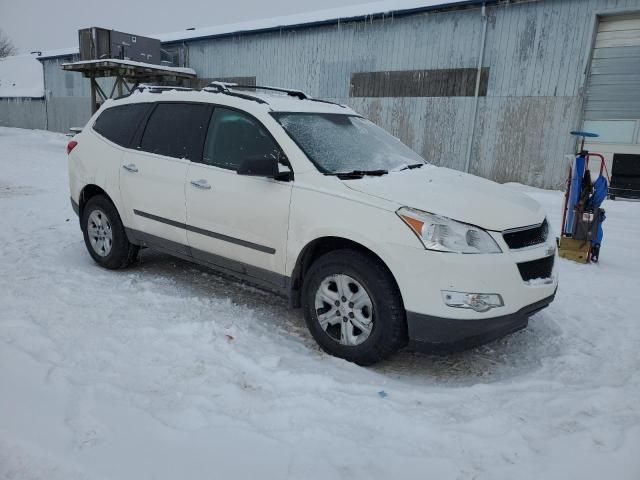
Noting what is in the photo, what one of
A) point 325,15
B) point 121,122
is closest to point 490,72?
point 325,15

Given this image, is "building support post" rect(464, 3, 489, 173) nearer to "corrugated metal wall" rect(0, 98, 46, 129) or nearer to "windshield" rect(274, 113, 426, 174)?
"windshield" rect(274, 113, 426, 174)

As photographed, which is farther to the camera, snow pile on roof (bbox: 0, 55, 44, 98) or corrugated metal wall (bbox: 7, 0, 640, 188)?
snow pile on roof (bbox: 0, 55, 44, 98)

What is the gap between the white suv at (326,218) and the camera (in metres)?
2.87

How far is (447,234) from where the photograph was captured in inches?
113

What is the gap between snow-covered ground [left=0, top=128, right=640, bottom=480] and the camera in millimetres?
2229

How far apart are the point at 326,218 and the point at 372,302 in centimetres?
64

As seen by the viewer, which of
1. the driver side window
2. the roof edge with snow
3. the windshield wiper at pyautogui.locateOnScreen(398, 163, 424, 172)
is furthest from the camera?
the roof edge with snow

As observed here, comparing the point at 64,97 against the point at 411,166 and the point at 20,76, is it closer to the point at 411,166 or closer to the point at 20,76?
the point at 20,76

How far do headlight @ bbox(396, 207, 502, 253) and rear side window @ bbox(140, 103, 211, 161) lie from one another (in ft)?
6.72

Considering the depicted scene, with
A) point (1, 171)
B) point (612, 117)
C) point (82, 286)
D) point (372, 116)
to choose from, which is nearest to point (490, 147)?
point (612, 117)

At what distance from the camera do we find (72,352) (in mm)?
3070

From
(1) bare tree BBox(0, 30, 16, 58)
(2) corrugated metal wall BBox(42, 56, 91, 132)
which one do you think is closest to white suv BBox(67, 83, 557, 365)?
(2) corrugated metal wall BBox(42, 56, 91, 132)

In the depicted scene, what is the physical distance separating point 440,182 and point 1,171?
38.6 ft

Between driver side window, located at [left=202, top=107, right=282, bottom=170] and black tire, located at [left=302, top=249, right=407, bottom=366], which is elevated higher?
driver side window, located at [left=202, top=107, right=282, bottom=170]
